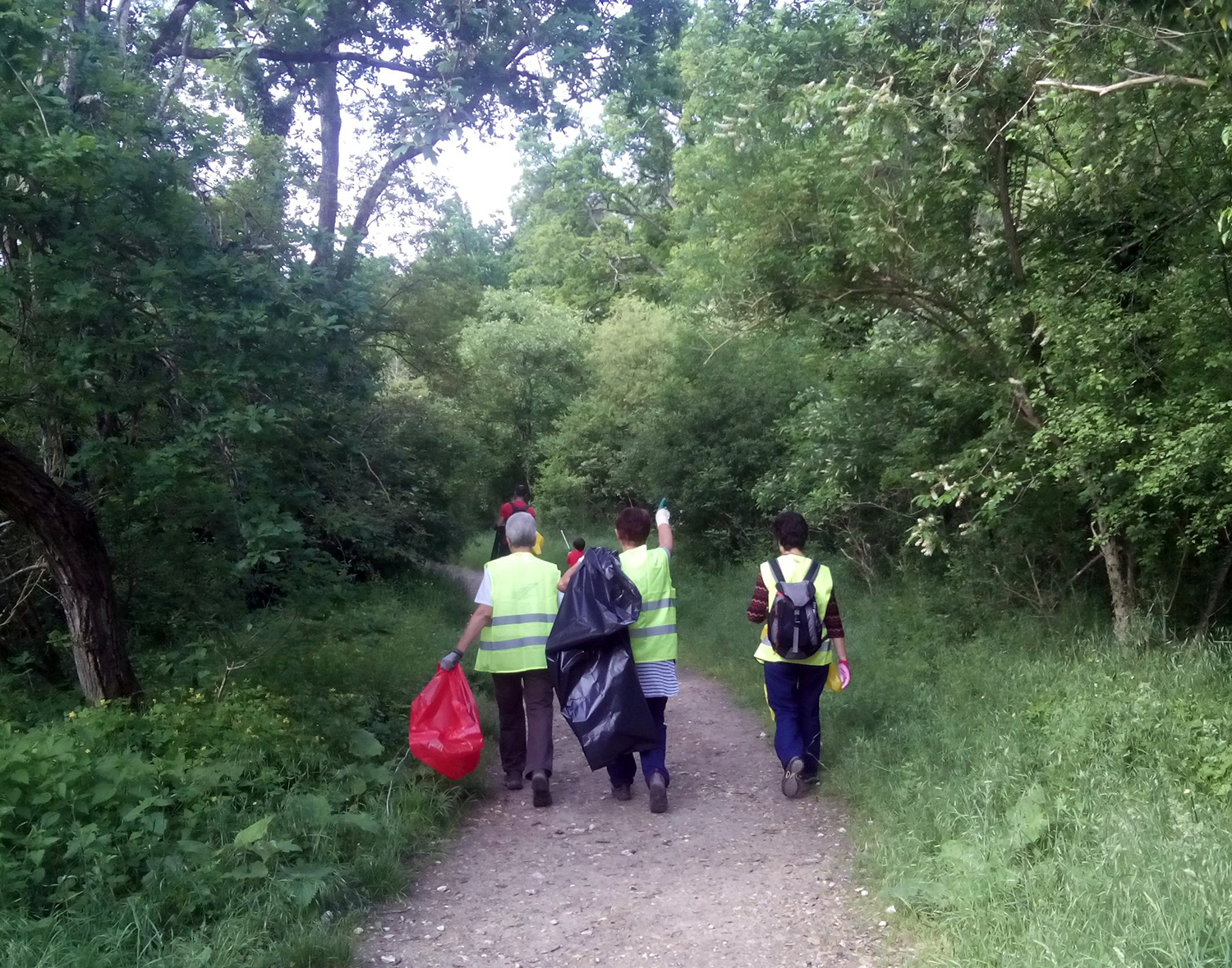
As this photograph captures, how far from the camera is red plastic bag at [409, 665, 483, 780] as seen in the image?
6.07m

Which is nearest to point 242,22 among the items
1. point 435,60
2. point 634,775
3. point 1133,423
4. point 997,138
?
point 435,60

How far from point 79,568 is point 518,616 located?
2.85 metres

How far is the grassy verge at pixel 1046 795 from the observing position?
3516 millimetres

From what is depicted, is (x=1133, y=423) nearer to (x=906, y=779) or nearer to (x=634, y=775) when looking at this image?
(x=906, y=779)

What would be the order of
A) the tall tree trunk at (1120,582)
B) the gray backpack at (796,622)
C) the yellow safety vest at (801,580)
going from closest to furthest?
the gray backpack at (796,622), the yellow safety vest at (801,580), the tall tree trunk at (1120,582)

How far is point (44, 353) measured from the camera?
6273mm

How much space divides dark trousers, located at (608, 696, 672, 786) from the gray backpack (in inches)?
33.1

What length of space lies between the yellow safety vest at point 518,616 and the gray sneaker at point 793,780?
5.52 ft

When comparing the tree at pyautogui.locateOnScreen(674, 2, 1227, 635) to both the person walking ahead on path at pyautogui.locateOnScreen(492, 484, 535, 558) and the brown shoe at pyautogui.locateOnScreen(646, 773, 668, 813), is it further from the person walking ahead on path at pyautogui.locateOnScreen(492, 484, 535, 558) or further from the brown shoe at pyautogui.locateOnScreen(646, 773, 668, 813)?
the person walking ahead on path at pyautogui.locateOnScreen(492, 484, 535, 558)

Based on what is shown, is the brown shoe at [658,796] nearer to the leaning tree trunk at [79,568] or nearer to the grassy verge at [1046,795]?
the grassy verge at [1046,795]

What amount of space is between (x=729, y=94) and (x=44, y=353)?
1101cm

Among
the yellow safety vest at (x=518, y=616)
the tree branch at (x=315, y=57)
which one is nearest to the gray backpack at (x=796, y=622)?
the yellow safety vest at (x=518, y=616)

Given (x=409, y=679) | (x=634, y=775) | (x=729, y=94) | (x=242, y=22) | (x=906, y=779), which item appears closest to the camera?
(x=906, y=779)

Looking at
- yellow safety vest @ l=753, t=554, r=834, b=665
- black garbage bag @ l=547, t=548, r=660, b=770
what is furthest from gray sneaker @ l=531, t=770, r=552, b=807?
yellow safety vest @ l=753, t=554, r=834, b=665
